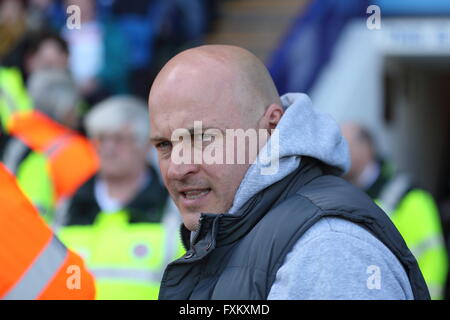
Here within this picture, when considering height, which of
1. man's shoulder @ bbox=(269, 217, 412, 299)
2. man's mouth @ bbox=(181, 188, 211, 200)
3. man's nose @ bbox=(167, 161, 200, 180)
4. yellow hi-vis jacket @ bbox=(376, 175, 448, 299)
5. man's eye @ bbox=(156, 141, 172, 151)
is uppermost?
man's eye @ bbox=(156, 141, 172, 151)

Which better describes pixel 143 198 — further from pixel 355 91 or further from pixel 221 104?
pixel 355 91

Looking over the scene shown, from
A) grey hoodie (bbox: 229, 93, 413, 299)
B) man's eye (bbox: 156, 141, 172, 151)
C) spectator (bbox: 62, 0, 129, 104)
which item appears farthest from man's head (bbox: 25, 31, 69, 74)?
grey hoodie (bbox: 229, 93, 413, 299)

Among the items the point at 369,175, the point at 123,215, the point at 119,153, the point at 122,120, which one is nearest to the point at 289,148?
the point at 123,215

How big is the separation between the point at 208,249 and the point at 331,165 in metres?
0.43

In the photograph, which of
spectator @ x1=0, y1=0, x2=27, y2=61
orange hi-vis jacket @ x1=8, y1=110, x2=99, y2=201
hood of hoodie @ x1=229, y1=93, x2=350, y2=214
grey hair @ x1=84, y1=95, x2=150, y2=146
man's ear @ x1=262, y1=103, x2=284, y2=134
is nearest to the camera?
hood of hoodie @ x1=229, y1=93, x2=350, y2=214

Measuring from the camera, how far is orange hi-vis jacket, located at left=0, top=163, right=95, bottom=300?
99.0 inches

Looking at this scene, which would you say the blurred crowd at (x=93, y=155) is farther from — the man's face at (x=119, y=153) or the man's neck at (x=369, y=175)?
the man's neck at (x=369, y=175)

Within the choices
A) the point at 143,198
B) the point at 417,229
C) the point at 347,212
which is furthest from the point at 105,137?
the point at 347,212

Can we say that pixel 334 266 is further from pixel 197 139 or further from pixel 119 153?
pixel 119 153

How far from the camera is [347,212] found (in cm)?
213

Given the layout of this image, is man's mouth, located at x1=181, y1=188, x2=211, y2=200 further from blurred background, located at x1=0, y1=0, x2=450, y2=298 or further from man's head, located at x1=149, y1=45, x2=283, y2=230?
blurred background, located at x1=0, y1=0, x2=450, y2=298

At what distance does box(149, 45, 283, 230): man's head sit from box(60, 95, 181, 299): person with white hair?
1.67 metres

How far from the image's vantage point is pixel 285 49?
340 inches

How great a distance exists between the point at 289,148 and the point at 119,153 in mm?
3078
